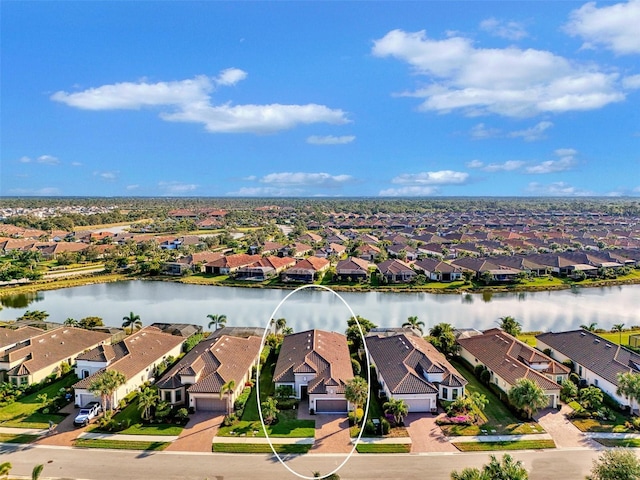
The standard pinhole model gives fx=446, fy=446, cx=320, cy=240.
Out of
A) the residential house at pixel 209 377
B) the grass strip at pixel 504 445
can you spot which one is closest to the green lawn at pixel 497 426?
the grass strip at pixel 504 445

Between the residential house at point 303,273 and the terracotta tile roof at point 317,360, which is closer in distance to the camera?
the terracotta tile roof at point 317,360

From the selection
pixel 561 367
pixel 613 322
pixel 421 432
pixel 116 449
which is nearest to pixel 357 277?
pixel 613 322

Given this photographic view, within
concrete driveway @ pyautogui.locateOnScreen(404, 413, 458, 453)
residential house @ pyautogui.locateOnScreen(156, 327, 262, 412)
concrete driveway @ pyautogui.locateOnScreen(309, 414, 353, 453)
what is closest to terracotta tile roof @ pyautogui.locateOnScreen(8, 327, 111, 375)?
residential house @ pyautogui.locateOnScreen(156, 327, 262, 412)

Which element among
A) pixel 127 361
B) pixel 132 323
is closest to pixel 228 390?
pixel 127 361

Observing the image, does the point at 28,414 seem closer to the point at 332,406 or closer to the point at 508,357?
the point at 332,406

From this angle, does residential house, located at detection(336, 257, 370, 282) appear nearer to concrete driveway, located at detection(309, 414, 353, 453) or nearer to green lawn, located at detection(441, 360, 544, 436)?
green lawn, located at detection(441, 360, 544, 436)

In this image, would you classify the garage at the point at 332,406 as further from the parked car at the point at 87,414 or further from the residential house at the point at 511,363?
the parked car at the point at 87,414

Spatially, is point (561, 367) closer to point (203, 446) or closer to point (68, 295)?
point (203, 446)
